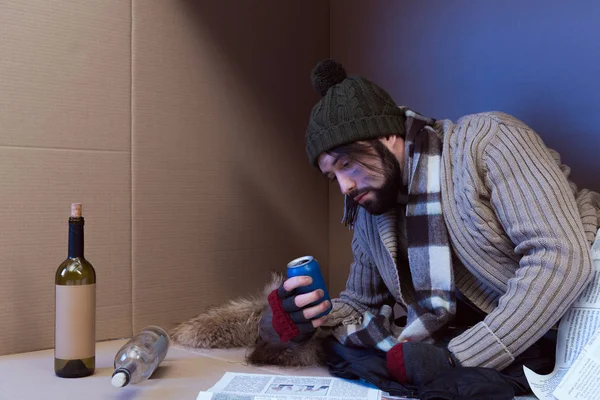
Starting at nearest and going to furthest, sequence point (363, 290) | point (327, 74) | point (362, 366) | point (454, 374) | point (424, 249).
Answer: point (454, 374)
point (362, 366)
point (424, 249)
point (327, 74)
point (363, 290)

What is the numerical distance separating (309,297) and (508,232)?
15.9 inches

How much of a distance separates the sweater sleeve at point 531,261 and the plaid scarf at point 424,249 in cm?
13

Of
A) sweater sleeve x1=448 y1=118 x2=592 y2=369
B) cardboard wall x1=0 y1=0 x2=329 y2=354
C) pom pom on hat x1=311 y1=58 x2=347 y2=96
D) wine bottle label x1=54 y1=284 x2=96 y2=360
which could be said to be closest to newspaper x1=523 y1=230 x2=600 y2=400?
sweater sleeve x1=448 y1=118 x2=592 y2=369

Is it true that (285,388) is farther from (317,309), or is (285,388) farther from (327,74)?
(327,74)

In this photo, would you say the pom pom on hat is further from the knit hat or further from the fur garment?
the fur garment

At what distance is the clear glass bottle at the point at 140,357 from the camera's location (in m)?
1.05

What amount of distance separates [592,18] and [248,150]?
966 millimetres

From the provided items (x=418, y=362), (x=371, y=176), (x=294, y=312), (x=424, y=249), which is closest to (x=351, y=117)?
(x=371, y=176)

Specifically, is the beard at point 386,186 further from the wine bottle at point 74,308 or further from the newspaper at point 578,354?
the wine bottle at point 74,308

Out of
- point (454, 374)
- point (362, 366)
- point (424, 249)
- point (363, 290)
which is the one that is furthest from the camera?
point (363, 290)

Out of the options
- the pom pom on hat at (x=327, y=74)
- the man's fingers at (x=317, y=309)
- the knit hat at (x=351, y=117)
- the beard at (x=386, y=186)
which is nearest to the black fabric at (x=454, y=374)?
the man's fingers at (x=317, y=309)

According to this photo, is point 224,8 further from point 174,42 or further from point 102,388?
point 102,388

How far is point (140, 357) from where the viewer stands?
115 cm

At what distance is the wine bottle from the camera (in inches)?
46.3
